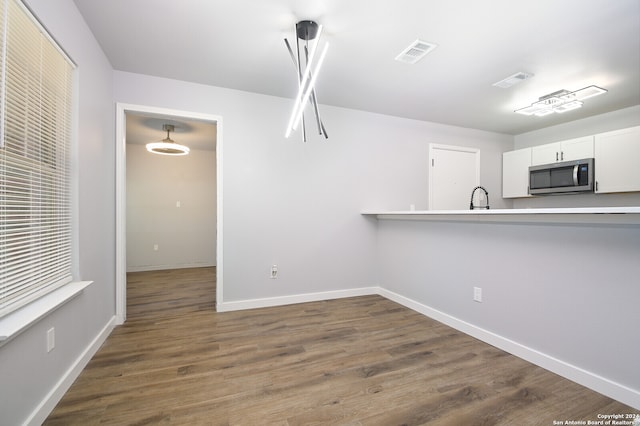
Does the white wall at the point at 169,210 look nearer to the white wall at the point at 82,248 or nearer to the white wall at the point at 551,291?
the white wall at the point at 82,248

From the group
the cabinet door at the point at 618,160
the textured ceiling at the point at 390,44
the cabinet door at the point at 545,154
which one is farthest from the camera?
the cabinet door at the point at 545,154

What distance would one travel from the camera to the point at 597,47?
236cm

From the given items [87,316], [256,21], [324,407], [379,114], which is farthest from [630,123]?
[87,316]

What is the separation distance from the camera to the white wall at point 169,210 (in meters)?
5.58

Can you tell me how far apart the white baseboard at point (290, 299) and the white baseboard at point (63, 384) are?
112cm

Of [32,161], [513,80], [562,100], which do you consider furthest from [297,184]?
[562,100]

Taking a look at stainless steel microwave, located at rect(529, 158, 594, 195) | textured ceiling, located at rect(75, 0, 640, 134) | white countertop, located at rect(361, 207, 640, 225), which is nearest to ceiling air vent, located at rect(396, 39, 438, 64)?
textured ceiling, located at rect(75, 0, 640, 134)

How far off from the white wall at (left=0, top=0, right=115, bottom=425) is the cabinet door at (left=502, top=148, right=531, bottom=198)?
5.70 m

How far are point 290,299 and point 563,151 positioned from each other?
445cm

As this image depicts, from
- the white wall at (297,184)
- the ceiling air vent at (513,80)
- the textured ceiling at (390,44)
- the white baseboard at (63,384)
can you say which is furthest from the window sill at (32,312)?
the ceiling air vent at (513,80)

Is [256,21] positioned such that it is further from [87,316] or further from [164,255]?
[164,255]

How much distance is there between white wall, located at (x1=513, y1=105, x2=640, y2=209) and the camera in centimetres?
370

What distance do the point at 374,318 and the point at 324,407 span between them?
4.77 feet

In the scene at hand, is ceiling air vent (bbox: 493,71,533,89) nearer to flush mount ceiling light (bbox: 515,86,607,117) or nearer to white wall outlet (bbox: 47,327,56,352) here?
flush mount ceiling light (bbox: 515,86,607,117)
